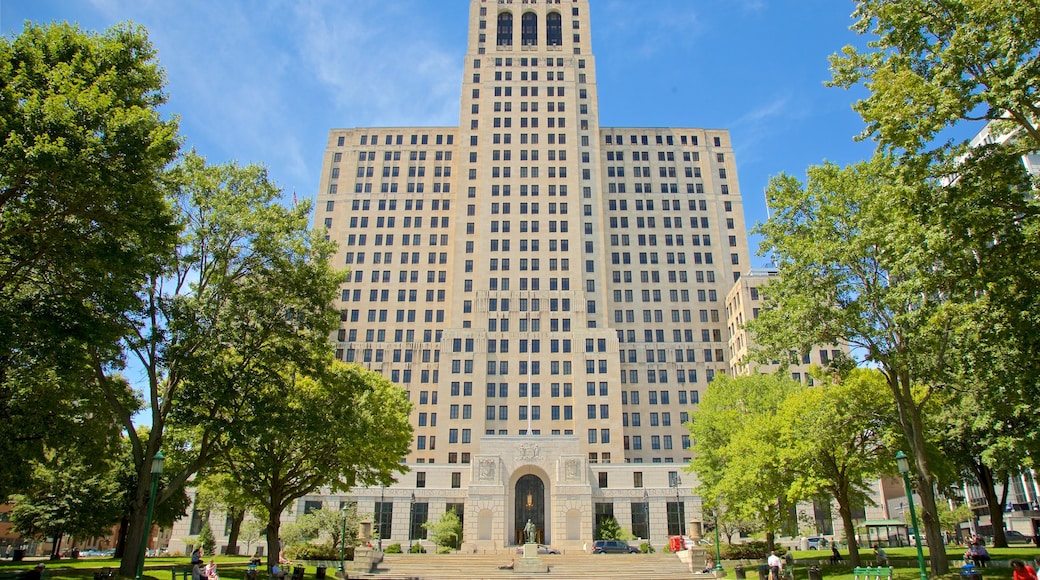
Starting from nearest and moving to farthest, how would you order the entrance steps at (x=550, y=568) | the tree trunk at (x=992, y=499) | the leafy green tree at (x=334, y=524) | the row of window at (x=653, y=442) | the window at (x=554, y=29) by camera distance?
1. the entrance steps at (x=550, y=568)
2. the tree trunk at (x=992, y=499)
3. the leafy green tree at (x=334, y=524)
4. the row of window at (x=653, y=442)
5. the window at (x=554, y=29)

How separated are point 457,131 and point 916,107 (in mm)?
93810

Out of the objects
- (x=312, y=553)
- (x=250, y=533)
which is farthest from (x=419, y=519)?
(x=312, y=553)

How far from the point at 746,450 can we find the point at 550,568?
14.3 meters

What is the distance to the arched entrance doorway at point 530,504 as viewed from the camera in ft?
210

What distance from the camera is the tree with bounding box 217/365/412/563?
25875 millimetres

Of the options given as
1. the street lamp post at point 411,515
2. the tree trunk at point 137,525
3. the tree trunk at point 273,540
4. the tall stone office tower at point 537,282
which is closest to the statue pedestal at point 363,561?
the tree trunk at point 273,540

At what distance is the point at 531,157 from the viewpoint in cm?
9588

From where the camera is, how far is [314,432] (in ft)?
85.6

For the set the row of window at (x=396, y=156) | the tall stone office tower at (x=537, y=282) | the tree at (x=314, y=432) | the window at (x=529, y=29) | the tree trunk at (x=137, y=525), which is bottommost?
the tree trunk at (x=137, y=525)

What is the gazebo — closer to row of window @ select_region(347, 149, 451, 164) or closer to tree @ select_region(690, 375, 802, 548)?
tree @ select_region(690, 375, 802, 548)

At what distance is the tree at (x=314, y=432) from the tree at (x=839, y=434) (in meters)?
21.3

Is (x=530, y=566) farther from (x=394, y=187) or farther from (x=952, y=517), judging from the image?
(x=394, y=187)

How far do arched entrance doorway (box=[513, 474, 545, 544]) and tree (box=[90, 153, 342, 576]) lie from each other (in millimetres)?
39876

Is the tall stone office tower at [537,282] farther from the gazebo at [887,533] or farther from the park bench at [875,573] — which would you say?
the park bench at [875,573]
